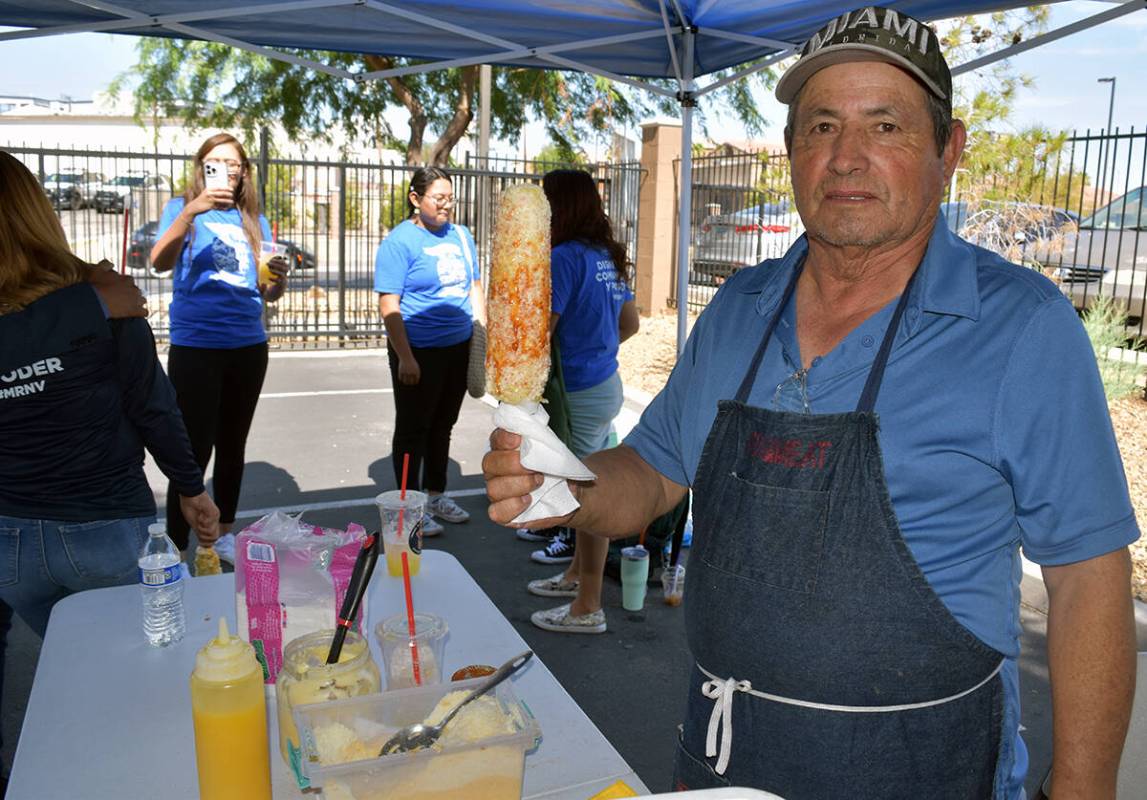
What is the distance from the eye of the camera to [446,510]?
18.9ft

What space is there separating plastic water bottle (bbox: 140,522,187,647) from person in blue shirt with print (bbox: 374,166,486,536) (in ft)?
9.87

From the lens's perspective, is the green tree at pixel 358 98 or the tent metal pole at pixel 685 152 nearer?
the tent metal pole at pixel 685 152

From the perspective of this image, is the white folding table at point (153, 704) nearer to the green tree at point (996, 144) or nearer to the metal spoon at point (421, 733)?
the metal spoon at point (421, 733)

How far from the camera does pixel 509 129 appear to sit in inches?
794

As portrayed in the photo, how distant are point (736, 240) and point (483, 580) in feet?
36.1

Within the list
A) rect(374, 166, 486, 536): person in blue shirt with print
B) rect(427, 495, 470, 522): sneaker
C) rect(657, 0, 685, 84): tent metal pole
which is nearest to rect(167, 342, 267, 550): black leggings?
rect(374, 166, 486, 536): person in blue shirt with print

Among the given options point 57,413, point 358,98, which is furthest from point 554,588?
point 358,98

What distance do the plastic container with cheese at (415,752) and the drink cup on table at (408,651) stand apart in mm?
351

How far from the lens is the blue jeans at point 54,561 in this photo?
2535 millimetres

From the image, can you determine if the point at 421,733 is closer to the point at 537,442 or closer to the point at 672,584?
the point at 537,442

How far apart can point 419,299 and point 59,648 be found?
11.2 ft

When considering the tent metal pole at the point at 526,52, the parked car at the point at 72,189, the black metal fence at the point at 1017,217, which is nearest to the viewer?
the tent metal pole at the point at 526,52

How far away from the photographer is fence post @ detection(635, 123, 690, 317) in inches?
519

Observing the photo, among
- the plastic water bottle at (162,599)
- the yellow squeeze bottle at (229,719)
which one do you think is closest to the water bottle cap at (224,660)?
the yellow squeeze bottle at (229,719)
